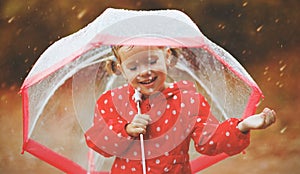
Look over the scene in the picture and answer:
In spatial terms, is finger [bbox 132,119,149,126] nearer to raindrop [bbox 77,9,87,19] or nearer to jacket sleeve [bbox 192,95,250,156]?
jacket sleeve [bbox 192,95,250,156]

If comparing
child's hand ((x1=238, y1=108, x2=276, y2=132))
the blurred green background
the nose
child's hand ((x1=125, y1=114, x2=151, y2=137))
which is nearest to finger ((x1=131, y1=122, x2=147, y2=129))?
child's hand ((x1=125, y1=114, x2=151, y2=137))

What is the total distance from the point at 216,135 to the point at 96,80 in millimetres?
362

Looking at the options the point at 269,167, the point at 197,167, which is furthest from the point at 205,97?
the point at 269,167

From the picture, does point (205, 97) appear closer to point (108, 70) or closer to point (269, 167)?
point (108, 70)

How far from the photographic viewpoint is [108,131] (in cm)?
151

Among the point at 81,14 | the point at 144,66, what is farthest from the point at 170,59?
the point at 81,14

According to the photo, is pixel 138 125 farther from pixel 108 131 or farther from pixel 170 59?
pixel 170 59

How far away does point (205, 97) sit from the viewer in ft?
5.56

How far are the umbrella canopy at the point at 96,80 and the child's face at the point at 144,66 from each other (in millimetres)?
53

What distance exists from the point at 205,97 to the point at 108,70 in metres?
0.28

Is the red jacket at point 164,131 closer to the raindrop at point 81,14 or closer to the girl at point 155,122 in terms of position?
the girl at point 155,122

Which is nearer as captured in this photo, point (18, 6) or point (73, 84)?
point (73, 84)

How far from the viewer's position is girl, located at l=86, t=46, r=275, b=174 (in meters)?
1.46

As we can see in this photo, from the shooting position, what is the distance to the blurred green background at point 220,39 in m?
2.61
